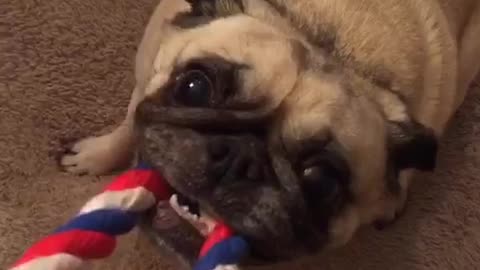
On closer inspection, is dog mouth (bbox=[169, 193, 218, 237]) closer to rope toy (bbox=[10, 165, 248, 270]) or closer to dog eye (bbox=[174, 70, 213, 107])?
rope toy (bbox=[10, 165, 248, 270])

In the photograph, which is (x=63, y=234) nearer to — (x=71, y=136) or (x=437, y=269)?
(x=71, y=136)

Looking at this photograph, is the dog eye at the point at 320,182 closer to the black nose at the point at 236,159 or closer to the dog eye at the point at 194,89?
the black nose at the point at 236,159

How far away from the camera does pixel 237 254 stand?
1.34m

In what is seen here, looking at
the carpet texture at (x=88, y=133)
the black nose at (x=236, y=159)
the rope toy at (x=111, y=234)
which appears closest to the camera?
the rope toy at (x=111, y=234)

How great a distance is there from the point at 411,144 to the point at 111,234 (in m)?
0.54

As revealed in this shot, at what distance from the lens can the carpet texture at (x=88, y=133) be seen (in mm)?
1803

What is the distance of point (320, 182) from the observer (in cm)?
140

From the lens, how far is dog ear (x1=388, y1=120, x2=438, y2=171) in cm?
153

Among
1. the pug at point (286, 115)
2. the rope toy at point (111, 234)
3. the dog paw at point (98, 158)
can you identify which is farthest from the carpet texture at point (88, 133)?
the rope toy at point (111, 234)

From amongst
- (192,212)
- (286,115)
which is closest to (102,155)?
(192,212)

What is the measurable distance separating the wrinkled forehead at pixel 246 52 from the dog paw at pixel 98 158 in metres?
0.38

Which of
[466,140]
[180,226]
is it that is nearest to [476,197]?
[466,140]

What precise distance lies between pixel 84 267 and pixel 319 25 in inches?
22.6

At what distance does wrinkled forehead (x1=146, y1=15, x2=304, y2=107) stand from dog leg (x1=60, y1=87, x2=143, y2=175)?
371 mm
